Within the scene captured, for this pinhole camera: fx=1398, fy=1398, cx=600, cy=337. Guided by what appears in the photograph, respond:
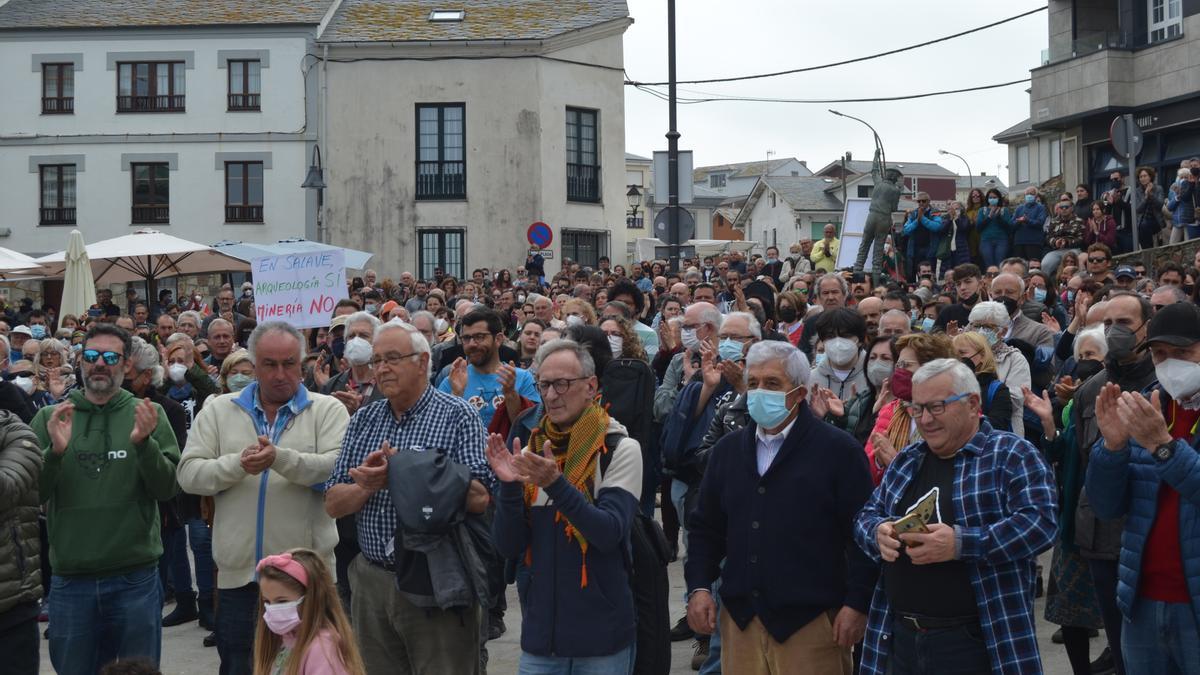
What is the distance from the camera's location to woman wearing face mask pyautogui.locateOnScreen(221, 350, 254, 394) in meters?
9.39

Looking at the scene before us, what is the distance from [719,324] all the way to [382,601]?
4.15m

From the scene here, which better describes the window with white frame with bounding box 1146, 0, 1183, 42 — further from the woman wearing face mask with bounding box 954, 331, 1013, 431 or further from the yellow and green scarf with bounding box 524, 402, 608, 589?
the yellow and green scarf with bounding box 524, 402, 608, 589

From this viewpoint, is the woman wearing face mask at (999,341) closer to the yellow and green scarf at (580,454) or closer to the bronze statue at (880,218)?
the yellow and green scarf at (580,454)

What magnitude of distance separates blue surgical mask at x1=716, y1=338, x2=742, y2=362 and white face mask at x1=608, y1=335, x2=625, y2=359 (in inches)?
40.3

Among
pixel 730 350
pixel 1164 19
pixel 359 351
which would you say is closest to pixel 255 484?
pixel 359 351

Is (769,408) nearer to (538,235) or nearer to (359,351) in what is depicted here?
(359,351)

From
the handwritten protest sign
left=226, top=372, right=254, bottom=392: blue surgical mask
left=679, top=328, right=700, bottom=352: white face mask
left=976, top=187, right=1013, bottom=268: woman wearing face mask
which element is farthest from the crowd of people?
left=976, top=187, right=1013, bottom=268: woman wearing face mask

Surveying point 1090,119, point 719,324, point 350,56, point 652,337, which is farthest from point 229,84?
point 719,324

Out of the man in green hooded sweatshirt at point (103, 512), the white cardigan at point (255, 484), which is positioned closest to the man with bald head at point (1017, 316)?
the white cardigan at point (255, 484)

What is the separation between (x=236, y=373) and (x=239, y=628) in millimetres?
3264

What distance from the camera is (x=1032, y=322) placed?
33.5 ft

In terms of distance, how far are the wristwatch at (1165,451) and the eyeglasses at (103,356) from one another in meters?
4.79

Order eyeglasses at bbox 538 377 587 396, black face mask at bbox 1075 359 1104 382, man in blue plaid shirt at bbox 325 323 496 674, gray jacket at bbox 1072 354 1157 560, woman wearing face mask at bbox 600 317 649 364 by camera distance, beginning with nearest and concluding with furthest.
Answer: eyeglasses at bbox 538 377 587 396 < man in blue plaid shirt at bbox 325 323 496 674 < gray jacket at bbox 1072 354 1157 560 < black face mask at bbox 1075 359 1104 382 < woman wearing face mask at bbox 600 317 649 364

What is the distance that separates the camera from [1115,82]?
103 ft
